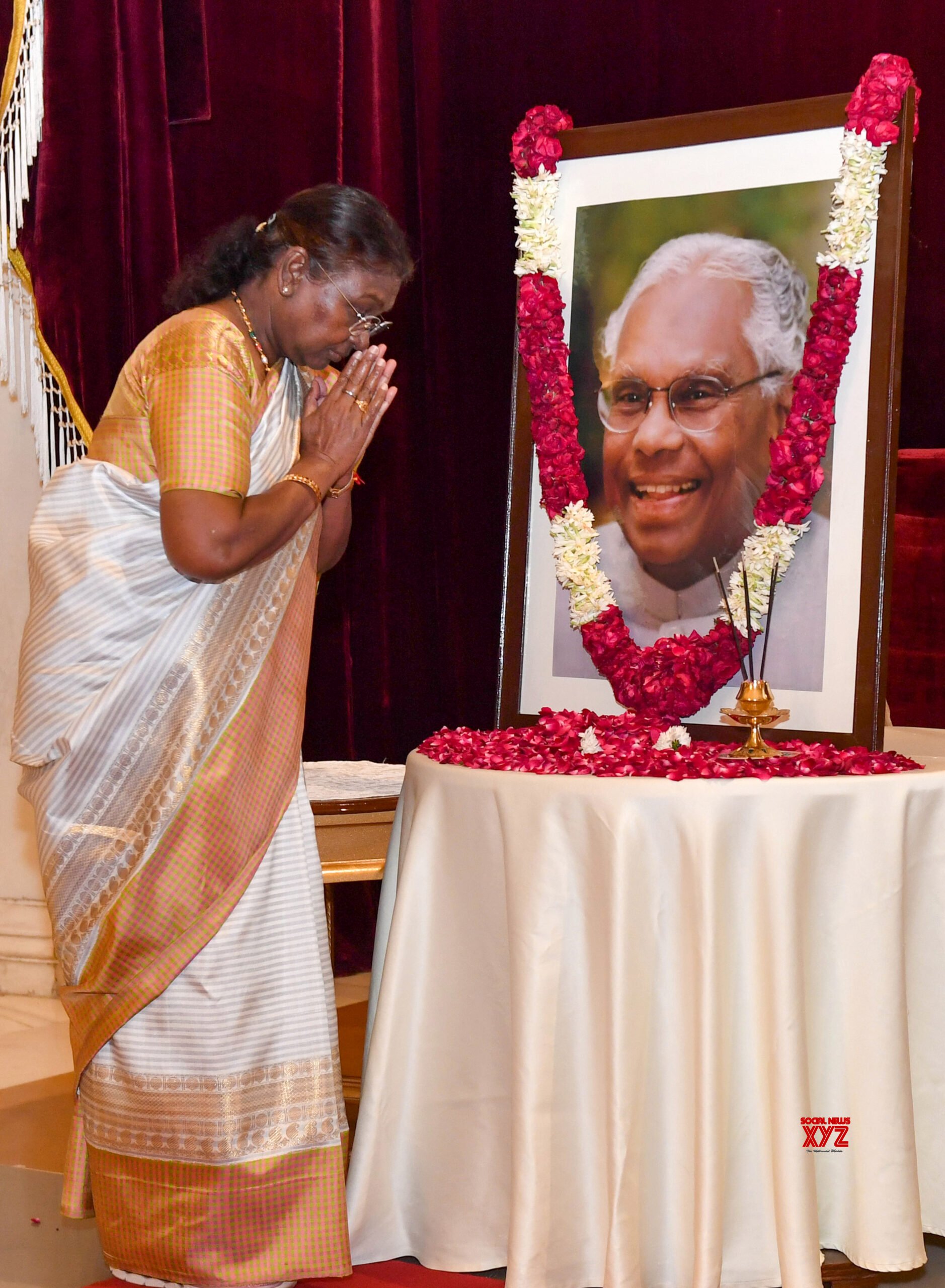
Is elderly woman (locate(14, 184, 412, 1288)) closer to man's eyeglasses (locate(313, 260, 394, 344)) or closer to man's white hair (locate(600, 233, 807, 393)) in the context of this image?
man's eyeglasses (locate(313, 260, 394, 344))

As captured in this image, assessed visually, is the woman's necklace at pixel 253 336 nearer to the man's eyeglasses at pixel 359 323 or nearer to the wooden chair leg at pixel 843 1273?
the man's eyeglasses at pixel 359 323

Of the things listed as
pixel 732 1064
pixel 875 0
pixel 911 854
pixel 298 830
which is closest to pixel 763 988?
pixel 732 1064

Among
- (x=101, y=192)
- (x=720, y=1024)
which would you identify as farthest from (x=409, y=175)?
(x=720, y=1024)

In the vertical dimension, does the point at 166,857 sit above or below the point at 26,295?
below

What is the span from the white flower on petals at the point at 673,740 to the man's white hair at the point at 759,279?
835 millimetres

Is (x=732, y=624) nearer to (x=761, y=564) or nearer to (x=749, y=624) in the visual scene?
(x=749, y=624)

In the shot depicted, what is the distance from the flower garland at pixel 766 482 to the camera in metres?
2.82

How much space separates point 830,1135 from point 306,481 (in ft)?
4.35

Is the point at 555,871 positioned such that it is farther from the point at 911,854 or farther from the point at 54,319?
the point at 54,319

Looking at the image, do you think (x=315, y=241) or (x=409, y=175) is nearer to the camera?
(x=315, y=241)

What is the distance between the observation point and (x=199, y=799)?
2.30 metres

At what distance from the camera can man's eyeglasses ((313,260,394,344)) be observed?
2402 millimetres

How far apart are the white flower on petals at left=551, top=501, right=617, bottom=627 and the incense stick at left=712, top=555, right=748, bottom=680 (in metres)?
0.25

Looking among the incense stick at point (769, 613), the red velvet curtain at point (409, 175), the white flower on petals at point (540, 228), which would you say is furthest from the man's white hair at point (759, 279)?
the red velvet curtain at point (409, 175)
